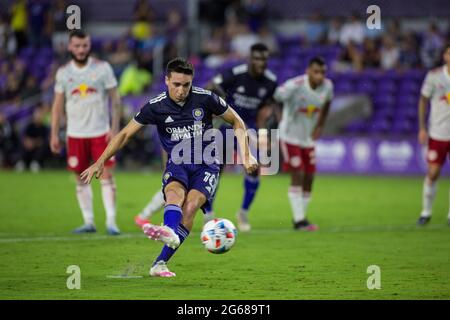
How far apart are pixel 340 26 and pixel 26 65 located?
10.6 m

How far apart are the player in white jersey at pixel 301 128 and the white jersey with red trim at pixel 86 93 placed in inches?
104

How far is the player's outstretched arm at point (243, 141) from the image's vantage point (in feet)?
30.6

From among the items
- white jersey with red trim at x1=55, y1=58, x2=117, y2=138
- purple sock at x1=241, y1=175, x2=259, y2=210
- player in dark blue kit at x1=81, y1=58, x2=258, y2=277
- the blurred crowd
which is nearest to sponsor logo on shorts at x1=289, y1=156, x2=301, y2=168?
purple sock at x1=241, y1=175, x2=259, y2=210

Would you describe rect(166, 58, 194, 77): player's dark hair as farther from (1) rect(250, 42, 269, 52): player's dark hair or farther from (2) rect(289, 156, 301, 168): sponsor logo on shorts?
(2) rect(289, 156, 301, 168): sponsor logo on shorts

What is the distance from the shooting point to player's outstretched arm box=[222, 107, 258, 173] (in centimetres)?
932

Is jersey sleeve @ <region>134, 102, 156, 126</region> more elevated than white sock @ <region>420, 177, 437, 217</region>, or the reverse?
jersey sleeve @ <region>134, 102, 156, 126</region>

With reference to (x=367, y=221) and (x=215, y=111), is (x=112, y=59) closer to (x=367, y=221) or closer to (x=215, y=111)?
(x=367, y=221)

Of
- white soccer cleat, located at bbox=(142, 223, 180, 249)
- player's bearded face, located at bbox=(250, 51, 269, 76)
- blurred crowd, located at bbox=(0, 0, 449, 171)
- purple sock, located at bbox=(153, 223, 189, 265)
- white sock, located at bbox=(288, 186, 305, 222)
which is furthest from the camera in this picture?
blurred crowd, located at bbox=(0, 0, 449, 171)

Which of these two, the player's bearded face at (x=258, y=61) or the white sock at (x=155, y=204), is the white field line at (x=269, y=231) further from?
the player's bearded face at (x=258, y=61)

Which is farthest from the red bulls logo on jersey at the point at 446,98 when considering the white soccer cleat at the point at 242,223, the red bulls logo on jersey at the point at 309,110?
the white soccer cleat at the point at 242,223

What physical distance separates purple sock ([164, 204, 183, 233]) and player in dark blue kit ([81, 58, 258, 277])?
26 mm

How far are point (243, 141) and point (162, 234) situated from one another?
1.47 metres

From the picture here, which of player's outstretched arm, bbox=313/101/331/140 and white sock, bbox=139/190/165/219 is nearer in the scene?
white sock, bbox=139/190/165/219
